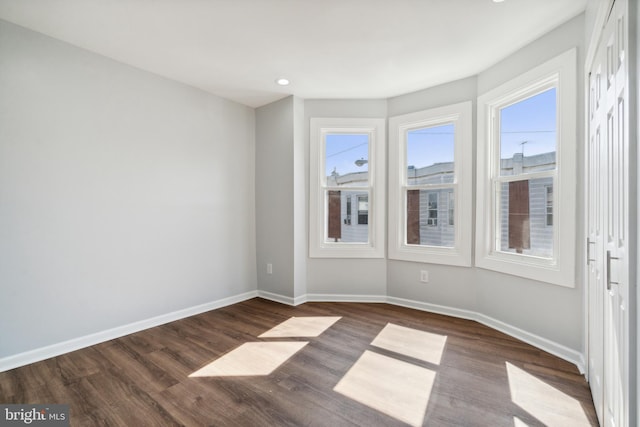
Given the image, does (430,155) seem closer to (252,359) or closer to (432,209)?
(432,209)

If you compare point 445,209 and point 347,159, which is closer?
point 445,209

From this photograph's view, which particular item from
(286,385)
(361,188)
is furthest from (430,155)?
(286,385)

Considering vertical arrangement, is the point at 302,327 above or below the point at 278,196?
below

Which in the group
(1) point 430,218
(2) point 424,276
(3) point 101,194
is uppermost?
(3) point 101,194

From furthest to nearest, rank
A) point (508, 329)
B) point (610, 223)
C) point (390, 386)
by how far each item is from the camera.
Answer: point (508, 329) < point (390, 386) < point (610, 223)

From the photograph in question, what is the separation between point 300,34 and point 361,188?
197 cm

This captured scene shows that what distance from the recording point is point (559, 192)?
249 cm

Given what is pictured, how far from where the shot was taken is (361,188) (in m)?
3.94

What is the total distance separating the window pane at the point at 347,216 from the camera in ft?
13.0

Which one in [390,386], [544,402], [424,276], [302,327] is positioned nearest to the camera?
[544,402]

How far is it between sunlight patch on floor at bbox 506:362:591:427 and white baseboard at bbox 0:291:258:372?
10.1 feet

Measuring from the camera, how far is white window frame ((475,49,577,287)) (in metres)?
2.39

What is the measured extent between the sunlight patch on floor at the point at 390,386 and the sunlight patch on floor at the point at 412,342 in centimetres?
19

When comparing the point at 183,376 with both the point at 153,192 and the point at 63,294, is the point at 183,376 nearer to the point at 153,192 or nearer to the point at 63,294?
the point at 63,294
